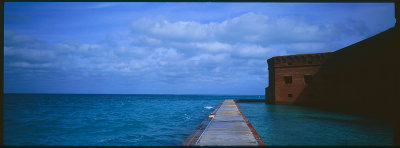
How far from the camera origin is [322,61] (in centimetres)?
2475

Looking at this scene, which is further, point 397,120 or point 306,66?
point 306,66

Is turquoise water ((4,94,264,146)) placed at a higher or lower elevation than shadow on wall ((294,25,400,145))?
lower

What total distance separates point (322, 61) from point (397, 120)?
24.5 metres

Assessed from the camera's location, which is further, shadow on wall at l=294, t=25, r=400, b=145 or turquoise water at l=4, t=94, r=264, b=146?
shadow on wall at l=294, t=25, r=400, b=145

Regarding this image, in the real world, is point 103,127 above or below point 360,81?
below

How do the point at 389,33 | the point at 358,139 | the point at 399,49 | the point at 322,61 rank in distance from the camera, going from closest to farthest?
1. the point at 399,49
2. the point at 358,139
3. the point at 389,33
4. the point at 322,61

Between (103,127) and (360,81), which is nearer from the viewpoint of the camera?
(103,127)

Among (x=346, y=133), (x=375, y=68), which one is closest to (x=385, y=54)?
(x=375, y=68)

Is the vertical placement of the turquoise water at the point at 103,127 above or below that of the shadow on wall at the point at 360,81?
below

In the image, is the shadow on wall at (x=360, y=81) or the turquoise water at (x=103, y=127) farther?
the shadow on wall at (x=360, y=81)

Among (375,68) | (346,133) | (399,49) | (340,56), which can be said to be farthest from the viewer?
(340,56)

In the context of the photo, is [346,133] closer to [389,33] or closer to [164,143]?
[164,143]

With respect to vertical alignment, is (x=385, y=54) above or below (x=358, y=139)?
above

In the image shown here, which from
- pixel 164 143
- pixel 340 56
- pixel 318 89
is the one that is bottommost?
pixel 164 143
